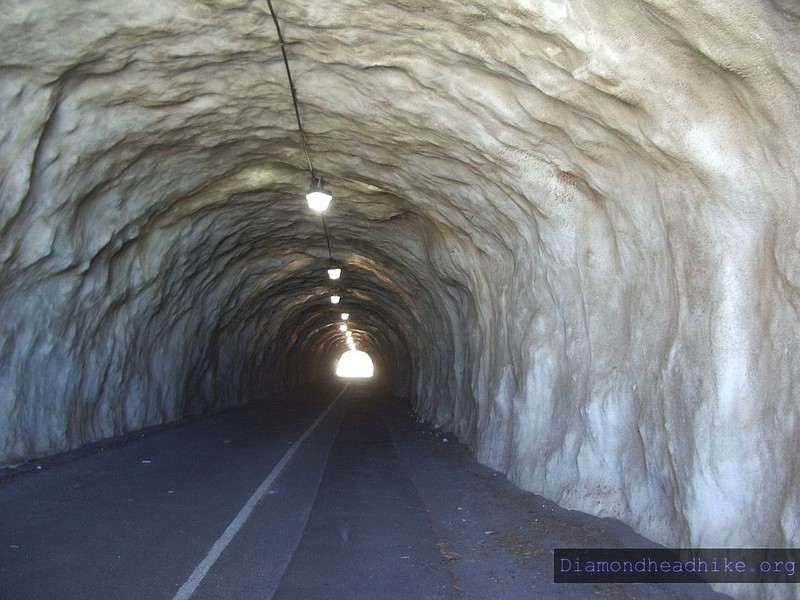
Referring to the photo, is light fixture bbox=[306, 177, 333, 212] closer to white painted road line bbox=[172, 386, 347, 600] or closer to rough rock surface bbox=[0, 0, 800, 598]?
rough rock surface bbox=[0, 0, 800, 598]

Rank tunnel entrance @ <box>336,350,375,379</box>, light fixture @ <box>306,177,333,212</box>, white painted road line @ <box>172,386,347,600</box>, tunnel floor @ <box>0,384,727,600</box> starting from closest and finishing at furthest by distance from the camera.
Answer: white painted road line @ <box>172,386,347,600</box>
tunnel floor @ <box>0,384,727,600</box>
light fixture @ <box>306,177,333,212</box>
tunnel entrance @ <box>336,350,375,379</box>

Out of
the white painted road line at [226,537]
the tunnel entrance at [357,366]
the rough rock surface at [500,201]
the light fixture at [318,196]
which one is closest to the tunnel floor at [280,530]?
the white painted road line at [226,537]

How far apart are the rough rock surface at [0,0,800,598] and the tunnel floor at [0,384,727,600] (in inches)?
33.8

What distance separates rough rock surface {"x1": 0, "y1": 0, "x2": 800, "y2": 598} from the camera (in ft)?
18.3

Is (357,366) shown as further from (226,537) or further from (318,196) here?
(226,537)

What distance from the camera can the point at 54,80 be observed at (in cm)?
848

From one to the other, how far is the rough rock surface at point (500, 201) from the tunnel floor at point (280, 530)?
86cm

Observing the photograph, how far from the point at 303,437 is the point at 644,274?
10.7 metres

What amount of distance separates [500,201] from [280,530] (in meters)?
5.30

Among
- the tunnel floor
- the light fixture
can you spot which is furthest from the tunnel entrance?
the light fixture

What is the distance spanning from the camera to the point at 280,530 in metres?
7.55

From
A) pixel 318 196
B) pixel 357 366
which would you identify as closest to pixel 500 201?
pixel 318 196

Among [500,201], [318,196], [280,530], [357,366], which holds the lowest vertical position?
[280,530]

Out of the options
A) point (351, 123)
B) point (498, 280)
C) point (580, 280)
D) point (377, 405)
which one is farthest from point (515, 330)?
point (377, 405)
